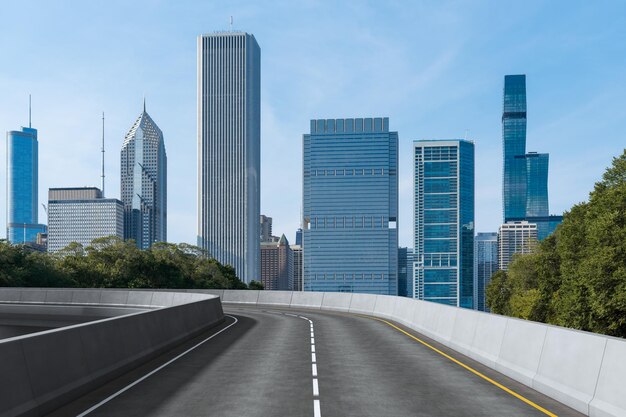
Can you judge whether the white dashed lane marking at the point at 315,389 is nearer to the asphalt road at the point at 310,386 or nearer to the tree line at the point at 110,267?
the asphalt road at the point at 310,386

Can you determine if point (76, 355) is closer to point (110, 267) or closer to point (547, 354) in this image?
point (547, 354)

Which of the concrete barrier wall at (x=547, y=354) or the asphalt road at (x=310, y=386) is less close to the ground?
the concrete barrier wall at (x=547, y=354)

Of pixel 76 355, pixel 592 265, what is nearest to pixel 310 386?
pixel 76 355

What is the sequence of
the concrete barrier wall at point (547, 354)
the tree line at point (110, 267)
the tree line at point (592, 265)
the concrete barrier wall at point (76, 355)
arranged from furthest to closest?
the tree line at point (110, 267) < the tree line at point (592, 265) < the concrete barrier wall at point (547, 354) < the concrete barrier wall at point (76, 355)

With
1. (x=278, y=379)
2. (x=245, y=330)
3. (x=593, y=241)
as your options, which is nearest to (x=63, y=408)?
(x=278, y=379)

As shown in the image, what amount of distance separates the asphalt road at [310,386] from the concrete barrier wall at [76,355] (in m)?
0.32

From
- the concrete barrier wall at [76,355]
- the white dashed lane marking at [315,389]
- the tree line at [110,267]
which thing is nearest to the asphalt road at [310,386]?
the white dashed lane marking at [315,389]

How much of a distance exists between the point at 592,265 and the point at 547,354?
4376 centimetres

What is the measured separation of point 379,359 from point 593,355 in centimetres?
795

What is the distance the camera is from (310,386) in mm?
13836

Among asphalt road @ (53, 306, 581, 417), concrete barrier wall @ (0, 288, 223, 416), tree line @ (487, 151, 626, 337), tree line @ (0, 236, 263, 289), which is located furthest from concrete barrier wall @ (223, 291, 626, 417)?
tree line @ (0, 236, 263, 289)

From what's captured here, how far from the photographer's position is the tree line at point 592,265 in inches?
2064

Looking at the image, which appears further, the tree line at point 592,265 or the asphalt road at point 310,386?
the tree line at point 592,265

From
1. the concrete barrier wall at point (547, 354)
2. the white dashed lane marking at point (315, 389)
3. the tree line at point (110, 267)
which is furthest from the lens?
the tree line at point (110, 267)
